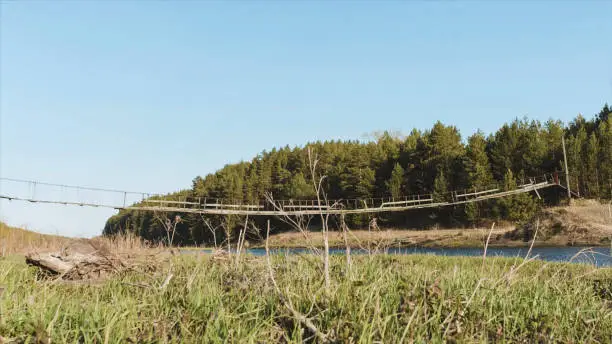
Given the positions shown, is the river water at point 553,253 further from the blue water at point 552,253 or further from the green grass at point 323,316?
the green grass at point 323,316

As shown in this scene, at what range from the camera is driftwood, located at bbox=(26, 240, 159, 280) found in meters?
7.18

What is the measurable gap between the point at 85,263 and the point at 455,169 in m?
54.1

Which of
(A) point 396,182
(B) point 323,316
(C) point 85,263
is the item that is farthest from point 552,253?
(A) point 396,182

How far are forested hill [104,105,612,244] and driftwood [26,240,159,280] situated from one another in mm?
27406

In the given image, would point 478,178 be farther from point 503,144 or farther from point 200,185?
point 200,185

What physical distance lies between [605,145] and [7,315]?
55.1 m

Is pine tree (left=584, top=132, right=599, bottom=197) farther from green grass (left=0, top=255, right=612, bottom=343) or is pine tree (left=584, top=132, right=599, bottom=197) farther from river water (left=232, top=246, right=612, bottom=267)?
green grass (left=0, top=255, right=612, bottom=343)

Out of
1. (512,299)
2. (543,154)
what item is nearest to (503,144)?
(543,154)

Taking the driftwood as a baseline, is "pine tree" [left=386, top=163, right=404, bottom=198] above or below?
above

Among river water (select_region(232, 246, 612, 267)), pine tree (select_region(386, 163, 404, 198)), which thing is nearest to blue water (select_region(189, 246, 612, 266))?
river water (select_region(232, 246, 612, 267))

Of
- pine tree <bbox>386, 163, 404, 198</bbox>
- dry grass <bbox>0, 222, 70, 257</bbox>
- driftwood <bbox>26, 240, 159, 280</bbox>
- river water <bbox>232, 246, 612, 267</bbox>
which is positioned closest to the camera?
river water <bbox>232, 246, 612, 267</bbox>

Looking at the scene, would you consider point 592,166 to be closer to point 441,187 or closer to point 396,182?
point 441,187

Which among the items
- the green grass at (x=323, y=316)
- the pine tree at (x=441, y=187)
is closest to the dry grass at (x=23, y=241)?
the green grass at (x=323, y=316)

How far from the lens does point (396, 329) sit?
3344 millimetres
